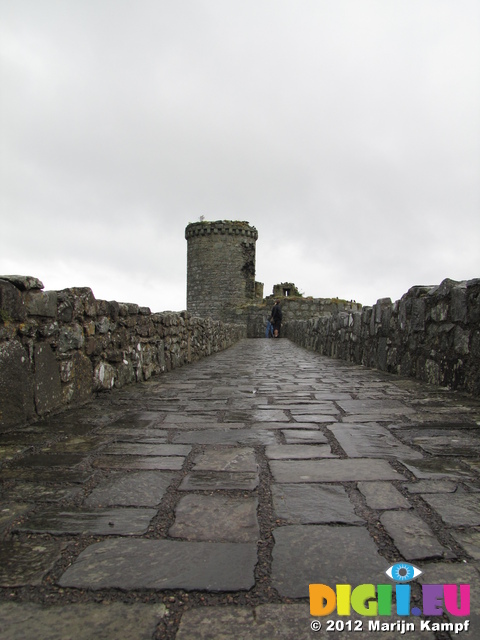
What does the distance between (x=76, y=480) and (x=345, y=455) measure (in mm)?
1257

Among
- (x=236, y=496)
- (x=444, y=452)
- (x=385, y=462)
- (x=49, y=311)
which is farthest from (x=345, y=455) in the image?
(x=49, y=311)

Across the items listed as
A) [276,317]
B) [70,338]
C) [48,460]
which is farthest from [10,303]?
[276,317]

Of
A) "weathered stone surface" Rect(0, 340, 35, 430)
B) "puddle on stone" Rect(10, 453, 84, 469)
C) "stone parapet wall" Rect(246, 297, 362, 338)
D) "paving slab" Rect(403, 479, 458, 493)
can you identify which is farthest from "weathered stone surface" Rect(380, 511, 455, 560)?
"stone parapet wall" Rect(246, 297, 362, 338)

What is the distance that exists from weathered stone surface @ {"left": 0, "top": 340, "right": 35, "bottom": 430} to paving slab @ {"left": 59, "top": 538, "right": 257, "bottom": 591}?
157 cm

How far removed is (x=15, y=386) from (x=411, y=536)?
7.48 feet

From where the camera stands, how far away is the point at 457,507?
5.38 ft

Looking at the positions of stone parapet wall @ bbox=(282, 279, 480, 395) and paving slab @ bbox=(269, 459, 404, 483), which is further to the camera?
stone parapet wall @ bbox=(282, 279, 480, 395)

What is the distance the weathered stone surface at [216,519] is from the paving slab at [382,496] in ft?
1.43

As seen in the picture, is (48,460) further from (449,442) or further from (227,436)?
(449,442)

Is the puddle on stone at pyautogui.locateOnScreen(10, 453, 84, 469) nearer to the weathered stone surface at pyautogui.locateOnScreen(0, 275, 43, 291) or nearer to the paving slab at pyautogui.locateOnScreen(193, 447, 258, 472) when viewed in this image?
the paving slab at pyautogui.locateOnScreen(193, 447, 258, 472)

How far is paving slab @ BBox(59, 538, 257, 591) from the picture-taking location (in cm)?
119

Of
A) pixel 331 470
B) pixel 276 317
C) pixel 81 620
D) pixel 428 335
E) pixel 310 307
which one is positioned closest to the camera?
pixel 81 620

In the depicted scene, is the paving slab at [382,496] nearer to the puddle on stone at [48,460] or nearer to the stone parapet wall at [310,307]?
the puddle on stone at [48,460]

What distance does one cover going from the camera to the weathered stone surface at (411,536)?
1321mm
